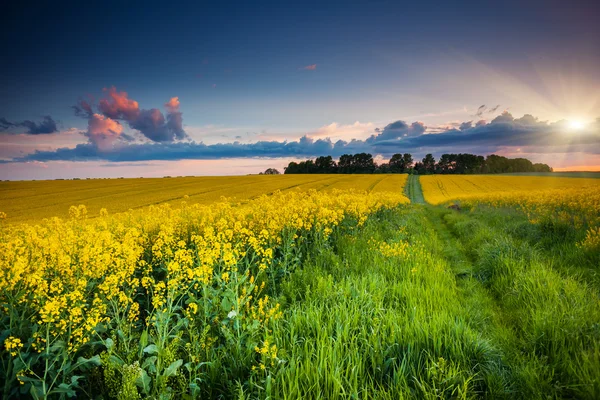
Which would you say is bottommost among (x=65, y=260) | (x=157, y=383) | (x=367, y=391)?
(x=367, y=391)

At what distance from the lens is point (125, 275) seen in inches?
162

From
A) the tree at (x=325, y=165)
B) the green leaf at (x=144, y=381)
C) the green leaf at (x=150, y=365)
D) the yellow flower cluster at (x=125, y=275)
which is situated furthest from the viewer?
the tree at (x=325, y=165)

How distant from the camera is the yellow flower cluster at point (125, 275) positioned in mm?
3303

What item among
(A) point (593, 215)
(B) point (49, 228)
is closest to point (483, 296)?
(A) point (593, 215)

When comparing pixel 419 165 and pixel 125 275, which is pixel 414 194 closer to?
pixel 125 275

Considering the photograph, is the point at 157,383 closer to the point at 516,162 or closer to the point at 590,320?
the point at 590,320

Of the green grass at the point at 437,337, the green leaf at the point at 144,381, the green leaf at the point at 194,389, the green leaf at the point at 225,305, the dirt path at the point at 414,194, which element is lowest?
the dirt path at the point at 414,194

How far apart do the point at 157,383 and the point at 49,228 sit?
19.9 feet

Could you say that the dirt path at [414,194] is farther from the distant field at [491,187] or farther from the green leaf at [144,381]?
the green leaf at [144,381]

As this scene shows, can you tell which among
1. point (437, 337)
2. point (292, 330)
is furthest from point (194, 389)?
point (437, 337)

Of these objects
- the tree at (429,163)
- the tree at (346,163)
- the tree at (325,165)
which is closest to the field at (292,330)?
the tree at (325,165)

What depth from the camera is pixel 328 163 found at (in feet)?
336

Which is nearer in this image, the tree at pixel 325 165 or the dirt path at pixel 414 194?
the dirt path at pixel 414 194

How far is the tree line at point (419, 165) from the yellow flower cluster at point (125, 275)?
309 ft
